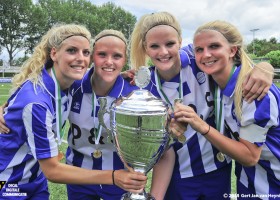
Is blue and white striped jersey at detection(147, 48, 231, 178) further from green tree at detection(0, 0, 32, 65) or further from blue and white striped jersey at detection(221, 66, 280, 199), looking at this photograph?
Answer: green tree at detection(0, 0, 32, 65)

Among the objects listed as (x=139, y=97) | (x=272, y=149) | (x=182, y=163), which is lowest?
(x=182, y=163)

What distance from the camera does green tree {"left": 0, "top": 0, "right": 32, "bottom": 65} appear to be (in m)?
33.6

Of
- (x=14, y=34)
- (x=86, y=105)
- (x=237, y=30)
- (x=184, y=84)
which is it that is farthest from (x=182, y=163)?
(x=14, y=34)

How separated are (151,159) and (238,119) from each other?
0.49 metres

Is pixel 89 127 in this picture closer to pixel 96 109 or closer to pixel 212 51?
pixel 96 109

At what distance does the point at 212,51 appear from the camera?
177 cm

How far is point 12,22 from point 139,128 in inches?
1401

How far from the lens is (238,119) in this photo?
1.72m

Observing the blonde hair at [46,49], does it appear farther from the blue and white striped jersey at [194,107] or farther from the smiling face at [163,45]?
the blue and white striped jersey at [194,107]

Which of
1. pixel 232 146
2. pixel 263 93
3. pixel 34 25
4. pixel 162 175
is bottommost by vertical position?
pixel 162 175

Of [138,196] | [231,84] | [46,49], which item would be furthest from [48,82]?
[231,84]

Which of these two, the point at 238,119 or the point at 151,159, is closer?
the point at 151,159

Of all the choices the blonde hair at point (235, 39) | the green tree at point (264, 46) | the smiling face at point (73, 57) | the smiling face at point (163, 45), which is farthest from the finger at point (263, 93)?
the green tree at point (264, 46)

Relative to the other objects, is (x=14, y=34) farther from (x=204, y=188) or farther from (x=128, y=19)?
(x=204, y=188)
